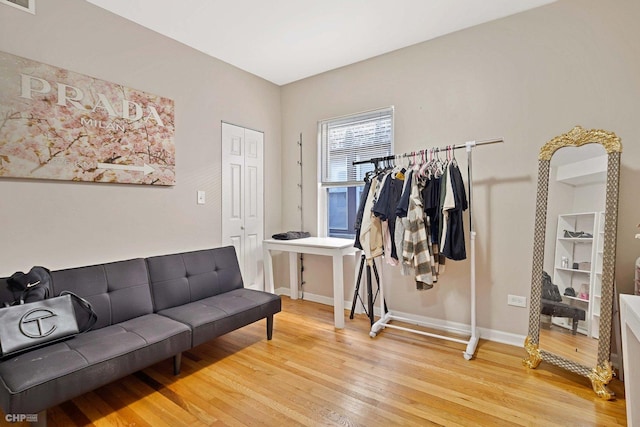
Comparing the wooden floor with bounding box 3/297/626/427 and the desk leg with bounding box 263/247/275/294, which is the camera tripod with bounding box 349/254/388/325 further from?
the desk leg with bounding box 263/247/275/294

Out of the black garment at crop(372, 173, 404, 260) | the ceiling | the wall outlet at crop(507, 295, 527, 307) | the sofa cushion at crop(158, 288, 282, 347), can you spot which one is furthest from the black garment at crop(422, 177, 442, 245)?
the sofa cushion at crop(158, 288, 282, 347)

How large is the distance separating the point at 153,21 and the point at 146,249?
1913 millimetres

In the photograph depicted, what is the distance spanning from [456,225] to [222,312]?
192 cm

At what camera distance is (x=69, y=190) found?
2.30 meters

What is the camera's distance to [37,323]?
5.78 ft

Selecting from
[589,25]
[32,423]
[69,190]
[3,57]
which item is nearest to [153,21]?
[3,57]

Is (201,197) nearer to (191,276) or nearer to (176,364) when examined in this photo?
(191,276)

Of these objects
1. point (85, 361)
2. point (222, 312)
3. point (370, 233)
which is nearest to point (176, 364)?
point (222, 312)

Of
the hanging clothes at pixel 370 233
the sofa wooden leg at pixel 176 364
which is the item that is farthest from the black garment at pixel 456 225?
the sofa wooden leg at pixel 176 364

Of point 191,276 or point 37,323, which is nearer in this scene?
point 37,323

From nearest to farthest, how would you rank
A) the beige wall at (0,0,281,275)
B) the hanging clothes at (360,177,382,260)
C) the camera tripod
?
the beige wall at (0,0,281,275)
the hanging clothes at (360,177,382,260)
the camera tripod

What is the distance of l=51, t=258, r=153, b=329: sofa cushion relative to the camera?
2.14 meters

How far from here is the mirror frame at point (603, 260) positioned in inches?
79.0

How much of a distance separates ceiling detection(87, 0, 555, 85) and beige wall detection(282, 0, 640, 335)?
0.62 feet
